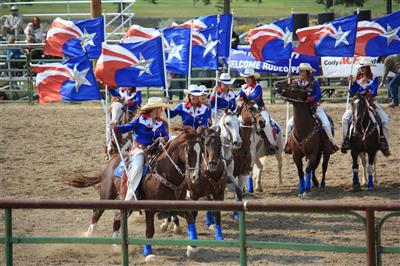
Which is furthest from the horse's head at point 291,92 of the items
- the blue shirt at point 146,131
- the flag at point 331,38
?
the blue shirt at point 146,131

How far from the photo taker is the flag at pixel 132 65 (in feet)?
44.9

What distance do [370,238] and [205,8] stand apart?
49726 mm

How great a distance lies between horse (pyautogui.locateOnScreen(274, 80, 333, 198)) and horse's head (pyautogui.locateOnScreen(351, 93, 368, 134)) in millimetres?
624

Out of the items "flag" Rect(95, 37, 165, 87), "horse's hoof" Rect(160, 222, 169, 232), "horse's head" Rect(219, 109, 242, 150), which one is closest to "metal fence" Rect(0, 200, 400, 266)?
"horse's hoof" Rect(160, 222, 169, 232)

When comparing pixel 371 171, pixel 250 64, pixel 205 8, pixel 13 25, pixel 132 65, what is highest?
pixel 205 8

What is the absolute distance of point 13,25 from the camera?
2903 centimetres

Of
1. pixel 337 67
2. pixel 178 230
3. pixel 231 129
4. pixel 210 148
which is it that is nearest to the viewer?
pixel 210 148

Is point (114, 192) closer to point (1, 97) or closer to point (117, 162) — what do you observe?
point (117, 162)

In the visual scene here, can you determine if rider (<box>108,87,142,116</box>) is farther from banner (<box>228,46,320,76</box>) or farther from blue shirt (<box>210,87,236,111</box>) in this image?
banner (<box>228,46,320,76</box>)

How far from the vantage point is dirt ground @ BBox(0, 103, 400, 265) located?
1201 centimetres

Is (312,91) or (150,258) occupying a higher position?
(312,91)

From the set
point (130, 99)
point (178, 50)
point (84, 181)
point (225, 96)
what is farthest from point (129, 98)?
point (84, 181)

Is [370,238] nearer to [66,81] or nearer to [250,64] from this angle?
[66,81]

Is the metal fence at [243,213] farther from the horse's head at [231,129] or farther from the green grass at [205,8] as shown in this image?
the green grass at [205,8]
